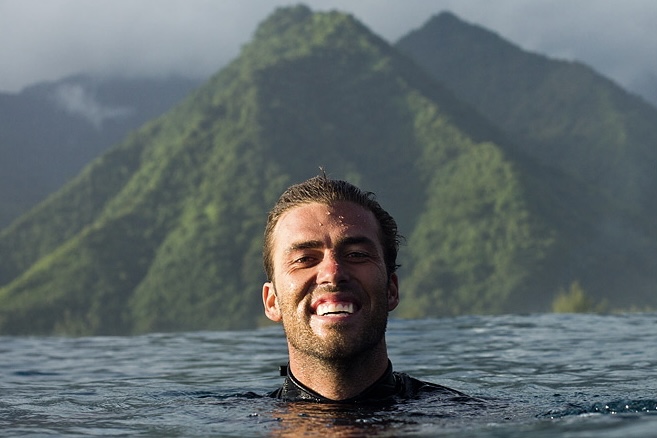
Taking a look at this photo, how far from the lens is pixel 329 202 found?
17.0ft

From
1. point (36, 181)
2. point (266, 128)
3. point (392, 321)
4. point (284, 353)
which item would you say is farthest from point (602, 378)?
point (36, 181)

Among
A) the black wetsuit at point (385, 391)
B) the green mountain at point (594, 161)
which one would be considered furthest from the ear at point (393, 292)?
the green mountain at point (594, 161)

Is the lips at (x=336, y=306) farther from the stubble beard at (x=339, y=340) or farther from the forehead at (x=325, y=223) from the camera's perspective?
the forehead at (x=325, y=223)

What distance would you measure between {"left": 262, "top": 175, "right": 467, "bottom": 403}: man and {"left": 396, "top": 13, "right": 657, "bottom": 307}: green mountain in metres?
114

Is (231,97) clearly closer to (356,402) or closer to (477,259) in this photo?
(477,259)

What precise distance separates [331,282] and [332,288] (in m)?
0.03

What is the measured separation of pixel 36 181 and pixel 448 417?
194 m

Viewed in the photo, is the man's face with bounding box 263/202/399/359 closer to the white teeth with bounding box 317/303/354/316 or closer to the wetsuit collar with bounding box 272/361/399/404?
the white teeth with bounding box 317/303/354/316

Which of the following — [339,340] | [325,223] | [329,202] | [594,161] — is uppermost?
[594,161]

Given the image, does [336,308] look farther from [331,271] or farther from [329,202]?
[329,202]

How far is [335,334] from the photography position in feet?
15.8

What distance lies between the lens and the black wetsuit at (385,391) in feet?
16.8

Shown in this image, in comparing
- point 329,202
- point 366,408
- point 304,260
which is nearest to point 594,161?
point 329,202

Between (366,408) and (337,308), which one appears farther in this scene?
(366,408)
